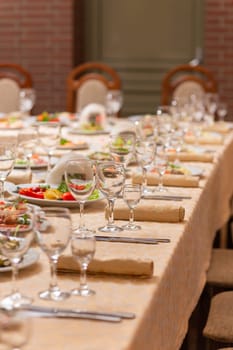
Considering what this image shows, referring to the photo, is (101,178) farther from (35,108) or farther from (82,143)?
(35,108)

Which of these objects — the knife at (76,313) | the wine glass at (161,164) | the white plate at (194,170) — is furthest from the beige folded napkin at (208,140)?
the knife at (76,313)

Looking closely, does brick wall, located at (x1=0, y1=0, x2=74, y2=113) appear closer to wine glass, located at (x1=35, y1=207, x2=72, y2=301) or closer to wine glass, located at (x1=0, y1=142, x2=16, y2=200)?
wine glass, located at (x1=0, y1=142, x2=16, y2=200)

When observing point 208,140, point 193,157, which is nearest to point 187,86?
point 208,140

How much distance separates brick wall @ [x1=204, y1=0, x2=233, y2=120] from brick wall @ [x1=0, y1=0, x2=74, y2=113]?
1.16 meters

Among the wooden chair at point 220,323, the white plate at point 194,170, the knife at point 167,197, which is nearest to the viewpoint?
the wooden chair at point 220,323

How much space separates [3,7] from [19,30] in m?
0.24

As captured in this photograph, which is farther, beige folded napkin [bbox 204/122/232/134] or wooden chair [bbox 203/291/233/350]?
beige folded napkin [bbox 204/122/232/134]

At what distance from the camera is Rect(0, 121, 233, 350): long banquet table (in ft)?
4.73

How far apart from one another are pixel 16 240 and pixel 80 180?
2.14 feet

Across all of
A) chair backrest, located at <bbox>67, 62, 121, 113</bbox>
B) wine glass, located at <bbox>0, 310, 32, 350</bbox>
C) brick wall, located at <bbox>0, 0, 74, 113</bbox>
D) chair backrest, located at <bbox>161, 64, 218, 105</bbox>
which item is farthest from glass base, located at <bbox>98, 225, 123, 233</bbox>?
brick wall, located at <bbox>0, 0, 74, 113</bbox>

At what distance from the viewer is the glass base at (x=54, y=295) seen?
163 cm

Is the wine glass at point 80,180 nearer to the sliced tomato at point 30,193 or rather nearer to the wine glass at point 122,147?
the sliced tomato at point 30,193

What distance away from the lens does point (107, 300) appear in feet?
5.33

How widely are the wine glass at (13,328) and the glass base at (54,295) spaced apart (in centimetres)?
47
